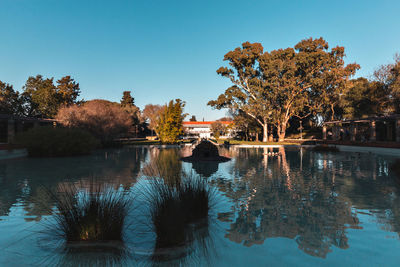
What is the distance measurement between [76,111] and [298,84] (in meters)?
29.5

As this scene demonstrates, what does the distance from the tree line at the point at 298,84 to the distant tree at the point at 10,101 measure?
1207 inches

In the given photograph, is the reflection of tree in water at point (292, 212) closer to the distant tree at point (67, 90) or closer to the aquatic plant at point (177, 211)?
the aquatic plant at point (177, 211)

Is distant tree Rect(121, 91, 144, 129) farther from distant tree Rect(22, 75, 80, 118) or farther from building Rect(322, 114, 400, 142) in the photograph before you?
building Rect(322, 114, 400, 142)

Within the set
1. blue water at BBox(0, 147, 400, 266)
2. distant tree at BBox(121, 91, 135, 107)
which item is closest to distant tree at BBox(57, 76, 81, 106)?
distant tree at BBox(121, 91, 135, 107)

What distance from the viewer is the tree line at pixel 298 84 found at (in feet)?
113

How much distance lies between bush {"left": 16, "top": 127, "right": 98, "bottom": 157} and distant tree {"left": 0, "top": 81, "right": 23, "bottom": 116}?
79.4ft

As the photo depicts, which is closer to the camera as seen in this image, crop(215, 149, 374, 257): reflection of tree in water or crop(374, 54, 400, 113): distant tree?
crop(215, 149, 374, 257): reflection of tree in water

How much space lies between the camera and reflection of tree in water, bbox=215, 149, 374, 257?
13.6ft

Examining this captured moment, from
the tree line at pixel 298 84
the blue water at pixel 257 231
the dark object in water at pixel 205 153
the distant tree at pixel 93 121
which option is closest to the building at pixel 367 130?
the tree line at pixel 298 84

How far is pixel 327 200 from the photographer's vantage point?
6.45 m

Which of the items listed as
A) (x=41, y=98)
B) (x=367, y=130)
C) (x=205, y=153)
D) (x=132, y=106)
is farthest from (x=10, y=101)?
(x=367, y=130)

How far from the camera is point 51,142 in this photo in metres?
17.8

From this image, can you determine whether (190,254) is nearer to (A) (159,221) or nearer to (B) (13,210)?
(A) (159,221)

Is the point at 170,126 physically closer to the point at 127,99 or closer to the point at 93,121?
the point at 93,121
